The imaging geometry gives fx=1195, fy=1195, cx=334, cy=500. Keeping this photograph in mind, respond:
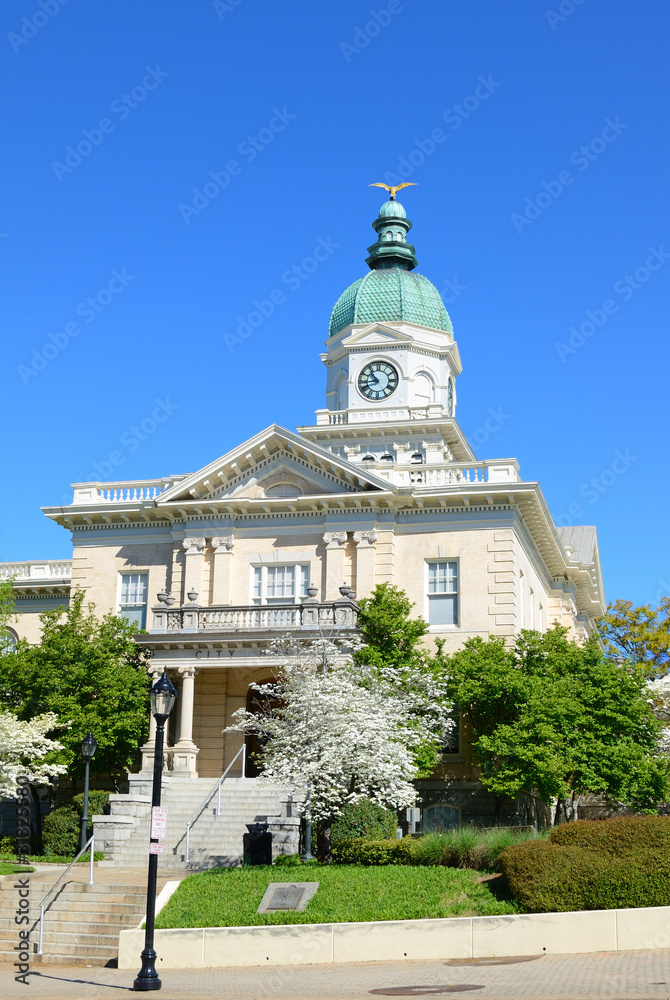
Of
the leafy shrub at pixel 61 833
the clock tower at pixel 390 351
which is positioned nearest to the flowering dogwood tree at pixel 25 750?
the leafy shrub at pixel 61 833

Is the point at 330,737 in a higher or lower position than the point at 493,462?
lower

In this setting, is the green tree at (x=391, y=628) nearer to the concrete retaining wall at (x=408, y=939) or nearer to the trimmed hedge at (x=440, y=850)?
the trimmed hedge at (x=440, y=850)

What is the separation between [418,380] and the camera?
170 feet

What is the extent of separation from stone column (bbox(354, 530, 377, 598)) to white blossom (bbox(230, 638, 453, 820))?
24.1ft

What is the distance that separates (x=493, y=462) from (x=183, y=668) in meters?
12.0

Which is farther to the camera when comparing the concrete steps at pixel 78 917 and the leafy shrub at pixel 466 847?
the leafy shrub at pixel 466 847

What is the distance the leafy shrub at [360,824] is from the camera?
28375mm

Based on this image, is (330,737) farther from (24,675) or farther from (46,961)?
(24,675)

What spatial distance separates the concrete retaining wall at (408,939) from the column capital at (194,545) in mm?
19920

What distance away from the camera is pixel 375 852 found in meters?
26.2

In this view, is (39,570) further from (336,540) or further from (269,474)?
(336,540)

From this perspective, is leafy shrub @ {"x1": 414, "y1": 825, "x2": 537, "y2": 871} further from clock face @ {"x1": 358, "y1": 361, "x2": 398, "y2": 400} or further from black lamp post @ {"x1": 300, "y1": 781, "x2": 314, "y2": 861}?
clock face @ {"x1": 358, "y1": 361, "x2": 398, "y2": 400}

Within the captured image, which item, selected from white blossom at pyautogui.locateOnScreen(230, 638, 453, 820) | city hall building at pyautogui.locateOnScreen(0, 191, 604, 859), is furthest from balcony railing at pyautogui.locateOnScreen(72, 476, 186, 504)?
white blossom at pyautogui.locateOnScreen(230, 638, 453, 820)

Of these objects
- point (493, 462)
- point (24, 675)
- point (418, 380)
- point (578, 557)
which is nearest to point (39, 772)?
point (24, 675)
